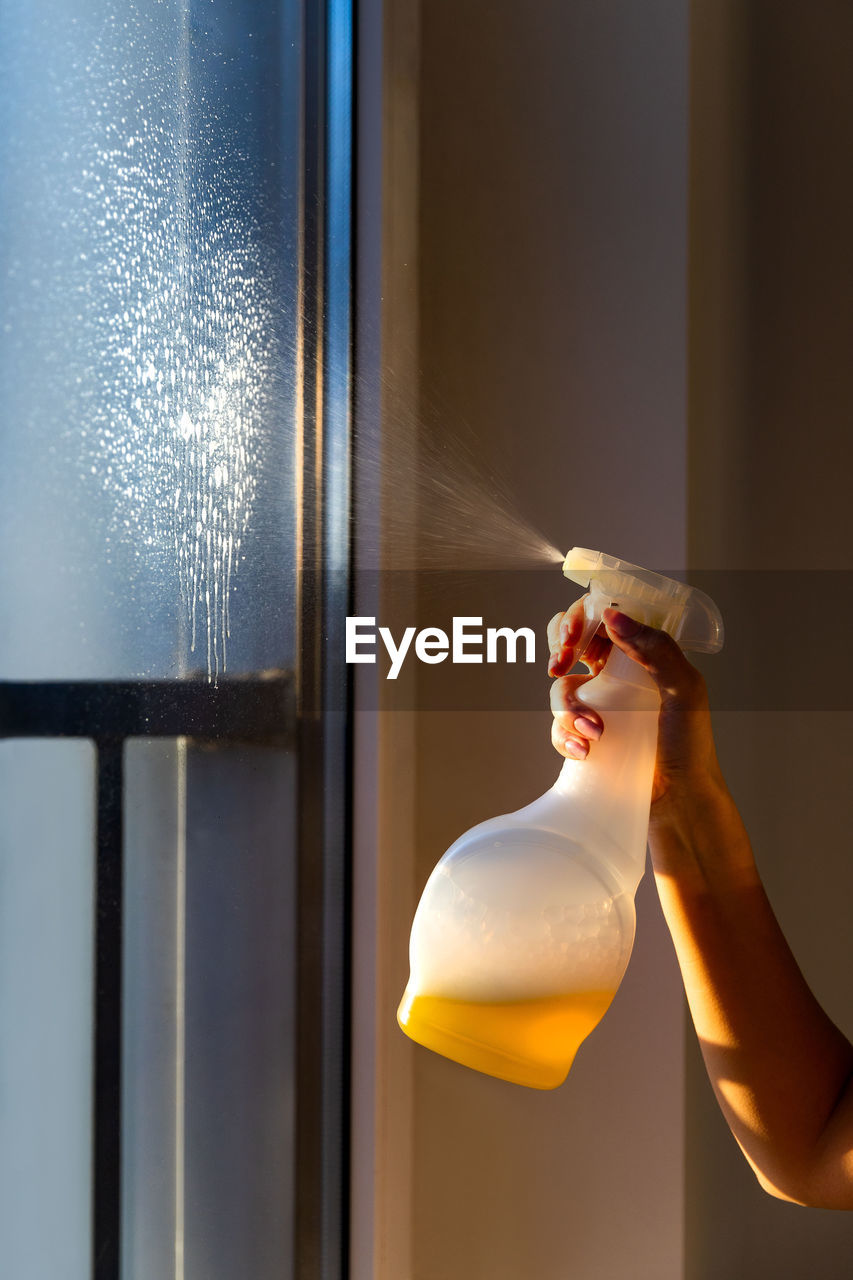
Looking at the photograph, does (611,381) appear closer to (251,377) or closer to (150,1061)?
(251,377)

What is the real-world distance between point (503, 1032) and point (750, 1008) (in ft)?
0.71

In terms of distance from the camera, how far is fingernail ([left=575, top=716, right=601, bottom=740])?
0.47 metres

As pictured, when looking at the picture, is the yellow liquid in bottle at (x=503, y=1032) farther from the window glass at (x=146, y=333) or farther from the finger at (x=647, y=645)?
the window glass at (x=146, y=333)

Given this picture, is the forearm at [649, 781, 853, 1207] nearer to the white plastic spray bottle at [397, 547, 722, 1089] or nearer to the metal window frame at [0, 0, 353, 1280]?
the white plastic spray bottle at [397, 547, 722, 1089]

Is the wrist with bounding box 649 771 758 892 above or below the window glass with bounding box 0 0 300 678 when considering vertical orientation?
below

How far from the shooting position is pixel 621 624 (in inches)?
18.9

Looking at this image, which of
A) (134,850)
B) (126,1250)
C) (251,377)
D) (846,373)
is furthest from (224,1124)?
(846,373)

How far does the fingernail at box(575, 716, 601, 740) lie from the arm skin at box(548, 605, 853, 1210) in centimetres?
9

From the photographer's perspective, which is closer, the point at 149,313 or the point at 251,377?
the point at 149,313

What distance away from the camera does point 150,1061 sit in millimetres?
640

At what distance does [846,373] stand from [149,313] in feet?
2.11

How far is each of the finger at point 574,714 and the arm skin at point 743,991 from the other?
4 centimetres

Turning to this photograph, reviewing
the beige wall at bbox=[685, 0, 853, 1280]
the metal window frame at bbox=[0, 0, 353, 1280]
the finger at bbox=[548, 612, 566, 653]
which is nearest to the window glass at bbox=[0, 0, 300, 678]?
the metal window frame at bbox=[0, 0, 353, 1280]

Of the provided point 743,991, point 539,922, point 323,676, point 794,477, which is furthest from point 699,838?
point 794,477
